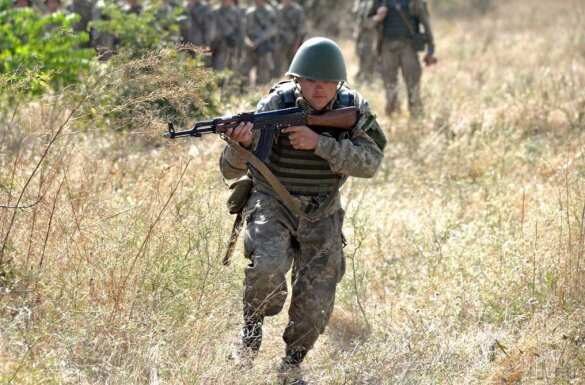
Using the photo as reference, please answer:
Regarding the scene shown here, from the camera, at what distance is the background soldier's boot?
465 cm

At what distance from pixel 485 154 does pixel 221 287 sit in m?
4.48

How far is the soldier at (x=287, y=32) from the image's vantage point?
15523 mm

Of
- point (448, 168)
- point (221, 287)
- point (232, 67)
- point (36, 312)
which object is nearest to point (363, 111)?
point (221, 287)

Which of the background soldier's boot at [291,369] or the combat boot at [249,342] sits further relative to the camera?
the background soldier's boot at [291,369]

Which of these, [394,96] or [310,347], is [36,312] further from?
[394,96]

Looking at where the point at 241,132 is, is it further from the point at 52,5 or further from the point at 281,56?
the point at 281,56

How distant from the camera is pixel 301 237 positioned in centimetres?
474

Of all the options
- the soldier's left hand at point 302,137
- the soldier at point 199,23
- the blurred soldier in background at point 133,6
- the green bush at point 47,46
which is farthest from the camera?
the soldier at point 199,23

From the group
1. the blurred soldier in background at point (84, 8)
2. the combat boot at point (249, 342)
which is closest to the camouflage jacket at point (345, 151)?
the combat boot at point (249, 342)

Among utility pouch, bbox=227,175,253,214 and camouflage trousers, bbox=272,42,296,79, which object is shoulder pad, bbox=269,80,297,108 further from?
camouflage trousers, bbox=272,42,296,79

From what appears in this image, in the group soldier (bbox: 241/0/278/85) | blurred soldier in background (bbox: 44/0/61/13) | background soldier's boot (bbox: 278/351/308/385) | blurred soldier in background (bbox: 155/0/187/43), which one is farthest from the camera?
soldier (bbox: 241/0/278/85)

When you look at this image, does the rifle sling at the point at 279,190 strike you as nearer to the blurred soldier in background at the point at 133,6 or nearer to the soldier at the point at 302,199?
the soldier at the point at 302,199

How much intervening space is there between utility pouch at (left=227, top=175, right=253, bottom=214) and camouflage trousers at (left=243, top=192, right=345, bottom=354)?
64 mm

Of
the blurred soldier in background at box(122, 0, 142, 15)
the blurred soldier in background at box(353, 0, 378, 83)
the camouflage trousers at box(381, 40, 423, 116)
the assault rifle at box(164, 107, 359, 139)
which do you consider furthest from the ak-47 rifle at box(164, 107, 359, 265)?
the blurred soldier in background at box(353, 0, 378, 83)
